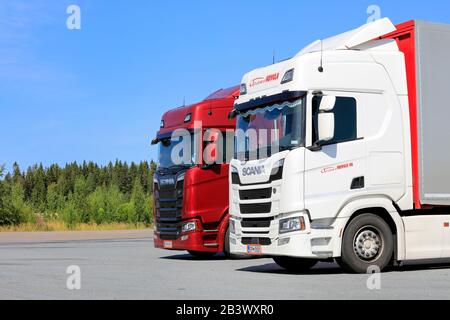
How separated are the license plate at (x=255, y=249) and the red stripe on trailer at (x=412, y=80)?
108 inches

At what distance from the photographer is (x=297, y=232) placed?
12.8m

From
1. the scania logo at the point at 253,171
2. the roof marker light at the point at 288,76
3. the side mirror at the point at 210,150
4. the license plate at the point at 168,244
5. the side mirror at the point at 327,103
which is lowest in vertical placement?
the license plate at the point at 168,244

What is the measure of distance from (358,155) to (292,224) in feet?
5.16

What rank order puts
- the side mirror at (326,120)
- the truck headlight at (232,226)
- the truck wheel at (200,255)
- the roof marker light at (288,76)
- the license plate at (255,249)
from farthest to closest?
the truck wheel at (200,255) → the truck headlight at (232,226) → the license plate at (255,249) → the roof marker light at (288,76) → the side mirror at (326,120)

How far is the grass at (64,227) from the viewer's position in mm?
39531

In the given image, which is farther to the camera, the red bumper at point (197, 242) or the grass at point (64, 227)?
the grass at point (64, 227)

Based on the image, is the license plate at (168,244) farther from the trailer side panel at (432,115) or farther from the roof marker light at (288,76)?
the trailer side panel at (432,115)

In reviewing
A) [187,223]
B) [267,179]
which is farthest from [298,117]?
[187,223]

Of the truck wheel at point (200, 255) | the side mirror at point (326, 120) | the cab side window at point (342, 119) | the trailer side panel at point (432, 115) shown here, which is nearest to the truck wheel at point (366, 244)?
the trailer side panel at point (432, 115)

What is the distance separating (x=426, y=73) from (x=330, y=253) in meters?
3.53

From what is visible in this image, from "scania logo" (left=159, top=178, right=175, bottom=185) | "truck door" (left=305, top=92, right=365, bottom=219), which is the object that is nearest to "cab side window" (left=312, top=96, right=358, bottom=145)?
"truck door" (left=305, top=92, right=365, bottom=219)

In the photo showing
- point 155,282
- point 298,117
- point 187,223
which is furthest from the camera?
point 187,223

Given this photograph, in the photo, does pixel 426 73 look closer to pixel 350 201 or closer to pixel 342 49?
pixel 342 49

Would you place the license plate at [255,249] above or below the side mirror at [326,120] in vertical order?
below
